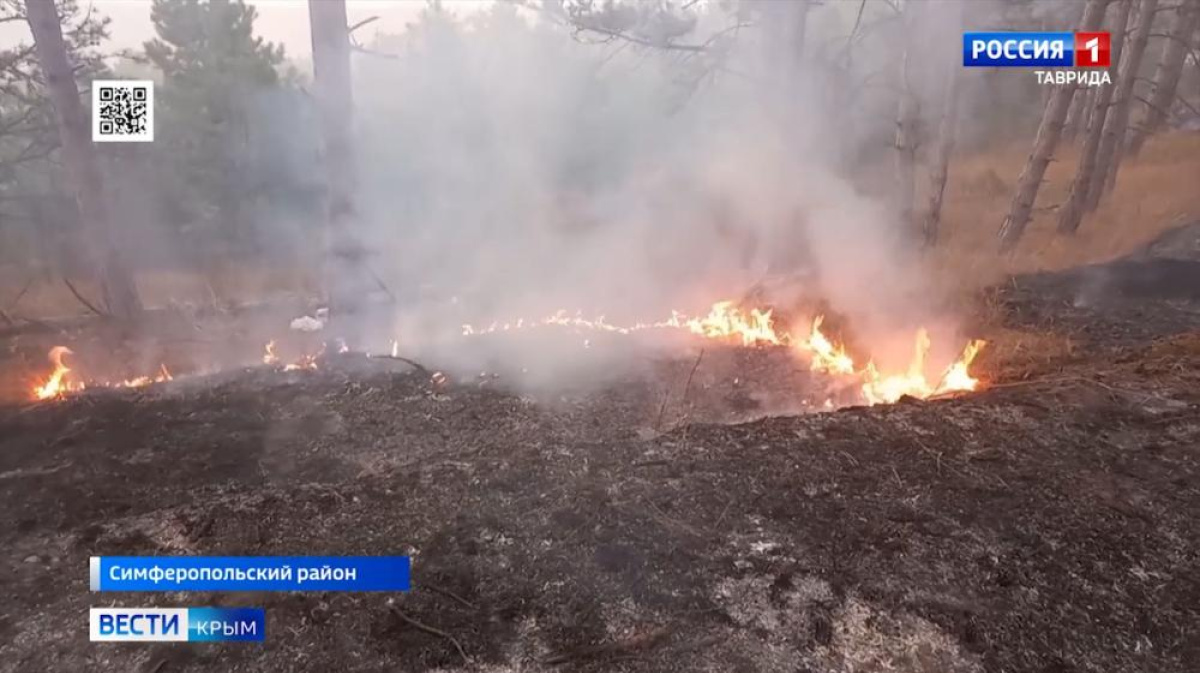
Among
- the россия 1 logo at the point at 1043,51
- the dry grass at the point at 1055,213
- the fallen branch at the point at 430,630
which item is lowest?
the fallen branch at the point at 430,630

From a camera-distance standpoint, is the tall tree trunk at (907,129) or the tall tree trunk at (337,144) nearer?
the tall tree trunk at (337,144)

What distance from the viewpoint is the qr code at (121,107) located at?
8.90 meters

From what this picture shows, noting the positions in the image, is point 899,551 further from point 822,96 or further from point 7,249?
point 7,249

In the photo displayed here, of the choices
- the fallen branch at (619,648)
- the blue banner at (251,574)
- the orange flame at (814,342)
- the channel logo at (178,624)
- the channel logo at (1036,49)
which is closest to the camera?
the fallen branch at (619,648)

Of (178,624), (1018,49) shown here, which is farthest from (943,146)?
(178,624)

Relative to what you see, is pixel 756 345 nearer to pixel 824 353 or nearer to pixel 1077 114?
pixel 824 353

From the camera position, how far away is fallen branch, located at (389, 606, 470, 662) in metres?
3.25

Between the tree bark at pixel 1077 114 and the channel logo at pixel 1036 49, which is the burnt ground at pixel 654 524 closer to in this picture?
the channel logo at pixel 1036 49

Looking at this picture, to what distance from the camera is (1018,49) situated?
11.4 metres

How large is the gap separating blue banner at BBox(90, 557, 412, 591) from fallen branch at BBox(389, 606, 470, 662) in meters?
0.21

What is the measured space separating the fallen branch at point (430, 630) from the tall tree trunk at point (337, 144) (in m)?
6.33

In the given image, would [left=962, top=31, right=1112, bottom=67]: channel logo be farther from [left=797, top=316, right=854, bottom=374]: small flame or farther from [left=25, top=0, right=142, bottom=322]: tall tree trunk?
[left=25, top=0, right=142, bottom=322]: tall tree trunk

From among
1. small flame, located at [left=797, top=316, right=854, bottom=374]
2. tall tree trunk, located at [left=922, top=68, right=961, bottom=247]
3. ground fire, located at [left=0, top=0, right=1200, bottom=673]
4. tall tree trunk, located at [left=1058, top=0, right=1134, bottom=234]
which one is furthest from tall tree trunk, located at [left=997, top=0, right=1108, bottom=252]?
small flame, located at [left=797, top=316, right=854, bottom=374]

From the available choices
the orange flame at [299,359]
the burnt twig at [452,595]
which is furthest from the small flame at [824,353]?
the orange flame at [299,359]
